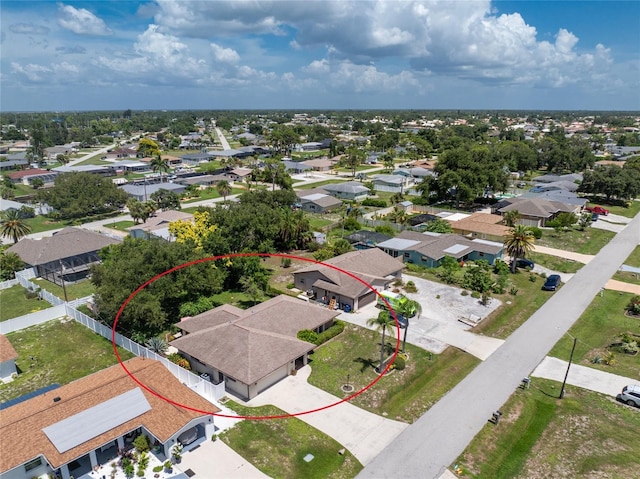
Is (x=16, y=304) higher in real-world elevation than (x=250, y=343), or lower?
lower

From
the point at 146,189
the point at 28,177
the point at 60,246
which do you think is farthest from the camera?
the point at 28,177

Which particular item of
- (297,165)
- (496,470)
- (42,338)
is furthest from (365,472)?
(297,165)

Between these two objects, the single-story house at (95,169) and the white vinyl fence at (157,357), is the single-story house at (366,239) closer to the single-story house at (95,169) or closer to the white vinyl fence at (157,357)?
the white vinyl fence at (157,357)

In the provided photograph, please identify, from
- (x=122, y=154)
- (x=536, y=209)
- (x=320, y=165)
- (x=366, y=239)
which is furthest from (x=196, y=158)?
(x=536, y=209)

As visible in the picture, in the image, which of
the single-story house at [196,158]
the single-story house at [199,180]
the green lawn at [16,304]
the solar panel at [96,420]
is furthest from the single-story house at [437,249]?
the single-story house at [196,158]

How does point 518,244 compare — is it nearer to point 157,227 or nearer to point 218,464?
point 218,464

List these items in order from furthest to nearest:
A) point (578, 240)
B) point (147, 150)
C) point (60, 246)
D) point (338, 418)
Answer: point (147, 150) < point (578, 240) < point (60, 246) < point (338, 418)

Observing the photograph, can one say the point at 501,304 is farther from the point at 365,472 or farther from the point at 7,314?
the point at 7,314
